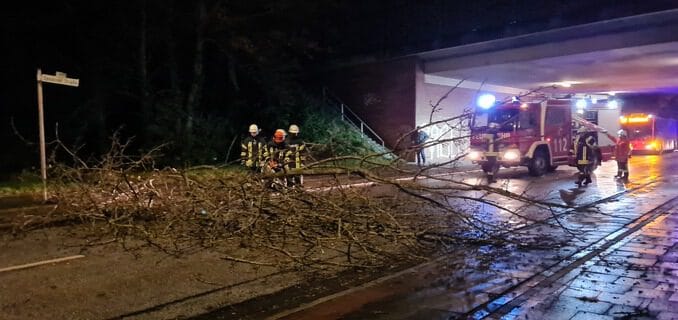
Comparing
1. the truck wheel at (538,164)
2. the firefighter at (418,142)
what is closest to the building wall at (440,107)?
the truck wheel at (538,164)

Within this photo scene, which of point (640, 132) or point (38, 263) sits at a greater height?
point (640, 132)

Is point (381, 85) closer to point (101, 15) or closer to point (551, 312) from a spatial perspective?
point (101, 15)

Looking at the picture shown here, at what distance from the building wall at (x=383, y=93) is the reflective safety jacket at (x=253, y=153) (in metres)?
14.8

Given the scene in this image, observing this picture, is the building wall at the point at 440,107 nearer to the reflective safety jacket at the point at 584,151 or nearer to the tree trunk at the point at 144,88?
the reflective safety jacket at the point at 584,151

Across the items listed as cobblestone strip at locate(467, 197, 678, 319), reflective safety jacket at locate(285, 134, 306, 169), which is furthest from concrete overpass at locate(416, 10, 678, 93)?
reflective safety jacket at locate(285, 134, 306, 169)

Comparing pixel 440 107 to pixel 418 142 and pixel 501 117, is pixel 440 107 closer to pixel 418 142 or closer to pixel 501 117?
pixel 501 117

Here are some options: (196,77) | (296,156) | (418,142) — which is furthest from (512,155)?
(196,77)

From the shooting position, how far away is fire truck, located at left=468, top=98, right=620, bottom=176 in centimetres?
1827

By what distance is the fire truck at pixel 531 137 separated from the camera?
1827 centimetres

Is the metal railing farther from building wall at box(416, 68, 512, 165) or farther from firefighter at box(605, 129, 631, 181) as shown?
firefighter at box(605, 129, 631, 181)

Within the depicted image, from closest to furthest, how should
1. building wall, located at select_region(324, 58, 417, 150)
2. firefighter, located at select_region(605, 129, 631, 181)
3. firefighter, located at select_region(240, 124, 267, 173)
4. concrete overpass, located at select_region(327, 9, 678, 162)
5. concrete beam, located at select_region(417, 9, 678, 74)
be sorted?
1. firefighter, located at select_region(240, 124, 267, 173)
2. firefighter, located at select_region(605, 129, 631, 181)
3. concrete beam, located at select_region(417, 9, 678, 74)
4. concrete overpass, located at select_region(327, 9, 678, 162)
5. building wall, located at select_region(324, 58, 417, 150)

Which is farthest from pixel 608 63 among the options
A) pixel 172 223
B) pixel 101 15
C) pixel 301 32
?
pixel 172 223

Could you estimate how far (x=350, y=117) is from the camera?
29.8 metres

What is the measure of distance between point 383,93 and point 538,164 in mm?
10501
